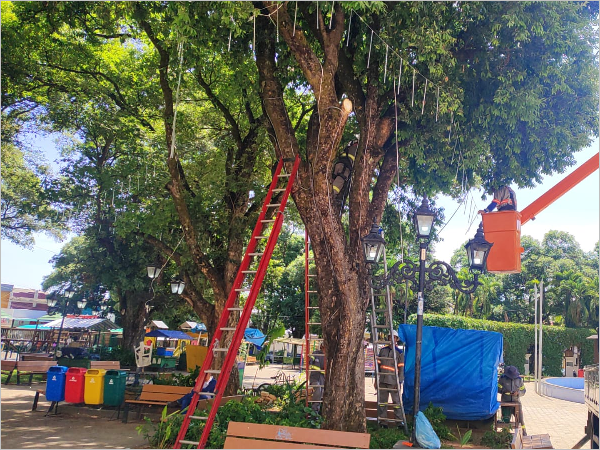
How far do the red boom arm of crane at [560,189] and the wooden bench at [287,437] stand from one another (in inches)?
211

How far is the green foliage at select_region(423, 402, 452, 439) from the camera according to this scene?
10354 mm

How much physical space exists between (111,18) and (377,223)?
6.22 metres

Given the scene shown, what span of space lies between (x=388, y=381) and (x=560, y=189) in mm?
5168

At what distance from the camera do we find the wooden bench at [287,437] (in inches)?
249

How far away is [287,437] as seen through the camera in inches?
260

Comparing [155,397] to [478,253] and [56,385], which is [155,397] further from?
[478,253]

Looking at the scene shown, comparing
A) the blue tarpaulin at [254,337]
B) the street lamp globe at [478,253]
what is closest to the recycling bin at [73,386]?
the street lamp globe at [478,253]

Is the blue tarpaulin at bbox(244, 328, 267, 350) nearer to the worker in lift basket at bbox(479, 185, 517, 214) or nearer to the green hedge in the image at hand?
the green hedge

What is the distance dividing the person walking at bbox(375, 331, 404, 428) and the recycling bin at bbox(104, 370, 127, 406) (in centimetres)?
580

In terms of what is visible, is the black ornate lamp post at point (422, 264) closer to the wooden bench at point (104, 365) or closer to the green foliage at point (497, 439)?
the green foliage at point (497, 439)

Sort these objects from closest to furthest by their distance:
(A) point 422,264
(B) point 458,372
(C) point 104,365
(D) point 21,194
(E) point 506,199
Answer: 1. (A) point 422,264
2. (E) point 506,199
3. (B) point 458,372
4. (C) point 104,365
5. (D) point 21,194

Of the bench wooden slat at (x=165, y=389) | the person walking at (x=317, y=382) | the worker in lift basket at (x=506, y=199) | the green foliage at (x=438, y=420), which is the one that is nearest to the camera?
the worker in lift basket at (x=506, y=199)

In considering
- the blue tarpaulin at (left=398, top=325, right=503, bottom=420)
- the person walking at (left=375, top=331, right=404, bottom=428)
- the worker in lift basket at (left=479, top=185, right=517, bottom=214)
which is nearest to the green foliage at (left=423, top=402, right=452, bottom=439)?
the blue tarpaulin at (left=398, top=325, right=503, bottom=420)

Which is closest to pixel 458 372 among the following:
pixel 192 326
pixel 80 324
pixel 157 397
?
pixel 157 397
